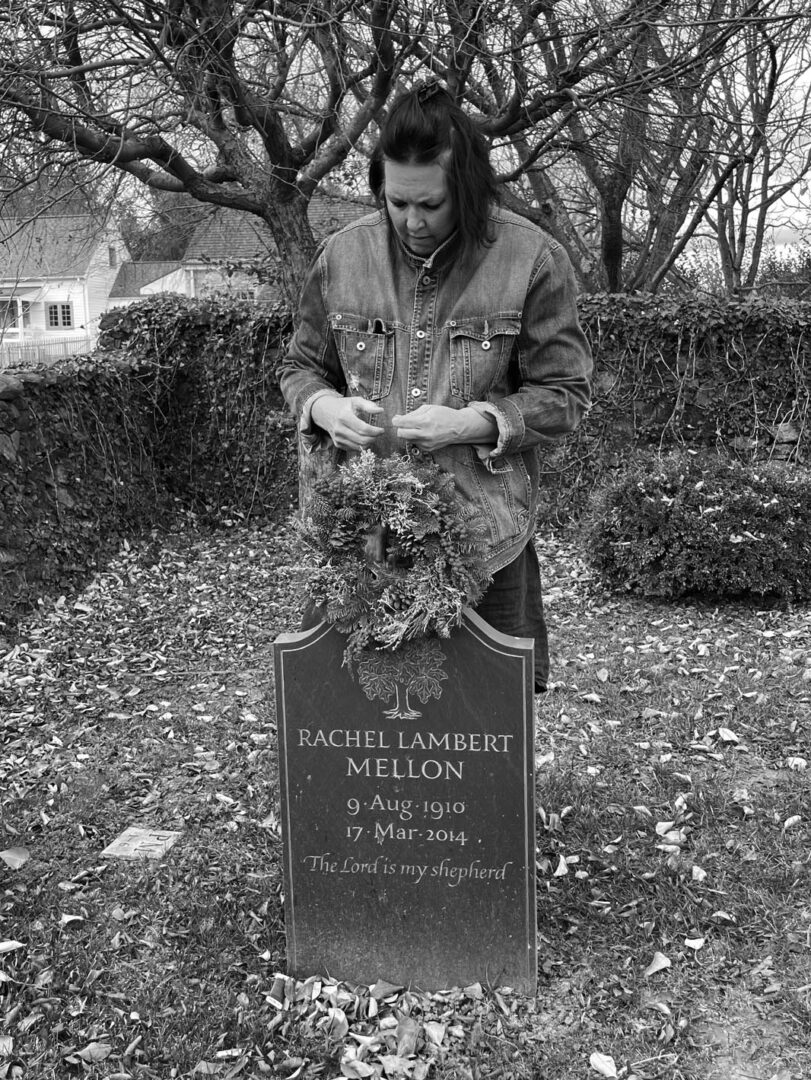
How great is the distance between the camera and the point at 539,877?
3.15 metres

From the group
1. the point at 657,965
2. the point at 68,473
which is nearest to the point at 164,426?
the point at 68,473

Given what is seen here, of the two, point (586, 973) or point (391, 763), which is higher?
point (391, 763)

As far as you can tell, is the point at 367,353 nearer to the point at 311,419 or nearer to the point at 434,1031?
the point at 311,419

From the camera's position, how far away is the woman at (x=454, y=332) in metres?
2.22

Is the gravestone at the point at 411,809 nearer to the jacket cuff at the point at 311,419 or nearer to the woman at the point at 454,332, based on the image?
the woman at the point at 454,332

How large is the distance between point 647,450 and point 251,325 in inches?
146

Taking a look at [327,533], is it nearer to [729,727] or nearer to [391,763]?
[391,763]

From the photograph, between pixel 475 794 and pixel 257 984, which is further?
pixel 257 984

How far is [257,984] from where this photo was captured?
→ 2.68 m

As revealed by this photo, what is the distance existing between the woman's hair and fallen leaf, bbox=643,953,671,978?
6.54 ft

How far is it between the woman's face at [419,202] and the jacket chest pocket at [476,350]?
0.71 ft

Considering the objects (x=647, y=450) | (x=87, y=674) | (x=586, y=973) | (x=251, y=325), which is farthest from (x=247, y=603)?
(x=586, y=973)

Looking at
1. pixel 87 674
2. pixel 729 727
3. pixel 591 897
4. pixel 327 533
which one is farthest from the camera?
pixel 87 674

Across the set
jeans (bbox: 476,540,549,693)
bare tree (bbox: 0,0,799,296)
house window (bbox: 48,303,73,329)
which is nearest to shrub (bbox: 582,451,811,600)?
bare tree (bbox: 0,0,799,296)
